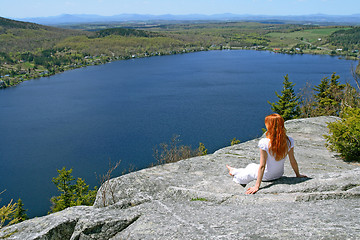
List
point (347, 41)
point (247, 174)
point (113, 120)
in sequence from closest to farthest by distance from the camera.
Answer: point (247, 174), point (113, 120), point (347, 41)

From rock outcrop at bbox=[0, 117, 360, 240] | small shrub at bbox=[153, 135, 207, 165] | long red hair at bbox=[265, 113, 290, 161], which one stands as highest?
long red hair at bbox=[265, 113, 290, 161]

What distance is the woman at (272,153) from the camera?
6.77m

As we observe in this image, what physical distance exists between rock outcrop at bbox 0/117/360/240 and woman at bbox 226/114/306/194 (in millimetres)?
274

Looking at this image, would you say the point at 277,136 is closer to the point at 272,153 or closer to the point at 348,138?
the point at 272,153

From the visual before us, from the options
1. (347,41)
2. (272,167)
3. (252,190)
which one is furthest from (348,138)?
(347,41)

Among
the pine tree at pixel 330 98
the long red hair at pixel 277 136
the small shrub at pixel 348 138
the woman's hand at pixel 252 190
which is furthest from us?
the pine tree at pixel 330 98

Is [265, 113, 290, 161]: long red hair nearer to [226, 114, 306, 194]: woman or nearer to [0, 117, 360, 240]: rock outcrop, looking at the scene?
[226, 114, 306, 194]: woman

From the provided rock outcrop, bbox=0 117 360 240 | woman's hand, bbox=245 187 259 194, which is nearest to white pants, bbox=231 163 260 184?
rock outcrop, bbox=0 117 360 240

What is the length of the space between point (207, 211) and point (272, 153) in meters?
2.03

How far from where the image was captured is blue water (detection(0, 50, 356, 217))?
43719 mm

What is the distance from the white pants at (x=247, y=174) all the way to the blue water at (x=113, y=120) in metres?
33.1

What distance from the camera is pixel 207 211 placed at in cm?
662

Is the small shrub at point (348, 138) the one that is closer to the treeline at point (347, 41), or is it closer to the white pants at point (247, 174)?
the white pants at point (247, 174)

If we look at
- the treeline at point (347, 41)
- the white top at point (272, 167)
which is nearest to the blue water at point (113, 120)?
the white top at point (272, 167)
